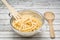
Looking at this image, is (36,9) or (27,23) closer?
(27,23)

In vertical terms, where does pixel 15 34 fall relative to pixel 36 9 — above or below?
below

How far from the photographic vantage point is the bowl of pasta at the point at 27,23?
0.69m

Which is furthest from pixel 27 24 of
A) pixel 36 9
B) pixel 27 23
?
pixel 36 9

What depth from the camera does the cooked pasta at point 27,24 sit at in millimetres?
700

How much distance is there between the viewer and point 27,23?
730 millimetres

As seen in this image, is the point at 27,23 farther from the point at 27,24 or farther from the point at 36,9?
the point at 36,9

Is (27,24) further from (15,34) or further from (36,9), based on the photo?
(36,9)

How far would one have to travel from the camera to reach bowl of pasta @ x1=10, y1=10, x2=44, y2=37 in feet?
2.26

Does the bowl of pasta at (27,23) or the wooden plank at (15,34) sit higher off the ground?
the bowl of pasta at (27,23)

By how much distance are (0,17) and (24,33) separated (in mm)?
234

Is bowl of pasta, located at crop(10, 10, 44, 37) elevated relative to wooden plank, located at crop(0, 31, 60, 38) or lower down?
elevated

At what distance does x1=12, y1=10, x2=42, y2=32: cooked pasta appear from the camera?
0.70 meters

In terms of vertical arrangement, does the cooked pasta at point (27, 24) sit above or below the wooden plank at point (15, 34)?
above

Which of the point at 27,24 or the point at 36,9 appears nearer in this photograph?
the point at 27,24
